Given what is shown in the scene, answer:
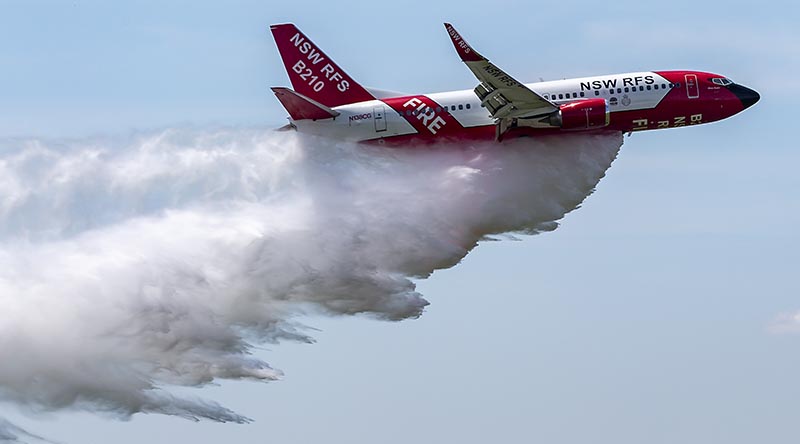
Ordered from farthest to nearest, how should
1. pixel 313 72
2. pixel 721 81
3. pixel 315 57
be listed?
1. pixel 315 57
2. pixel 313 72
3. pixel 721 81

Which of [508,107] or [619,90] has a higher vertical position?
[619,90]

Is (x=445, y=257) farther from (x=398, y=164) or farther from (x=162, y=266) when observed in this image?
(x=162, y=266)

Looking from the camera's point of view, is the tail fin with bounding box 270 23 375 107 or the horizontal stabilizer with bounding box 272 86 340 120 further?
the tail fin with bounding box 270 23 375 107

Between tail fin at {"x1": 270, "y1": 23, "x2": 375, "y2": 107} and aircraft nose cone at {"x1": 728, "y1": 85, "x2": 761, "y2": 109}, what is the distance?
12.9 m

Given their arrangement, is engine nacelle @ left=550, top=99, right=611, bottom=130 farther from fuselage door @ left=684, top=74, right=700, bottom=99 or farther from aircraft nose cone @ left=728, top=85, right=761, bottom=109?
aircraft nose cone @ left=728, top=85, right=761, bottom=109

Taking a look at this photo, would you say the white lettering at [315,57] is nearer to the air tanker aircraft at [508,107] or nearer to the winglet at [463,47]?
the air tanker aircraft at [508,107]

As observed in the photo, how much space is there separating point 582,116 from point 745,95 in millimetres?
7344

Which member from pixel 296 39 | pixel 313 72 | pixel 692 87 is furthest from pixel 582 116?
pixel 296 39

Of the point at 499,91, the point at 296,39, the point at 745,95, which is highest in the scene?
the point at 296,39

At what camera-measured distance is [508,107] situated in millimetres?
44906

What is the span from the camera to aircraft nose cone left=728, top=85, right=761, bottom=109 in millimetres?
48031

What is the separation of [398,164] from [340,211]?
2730 millimetres

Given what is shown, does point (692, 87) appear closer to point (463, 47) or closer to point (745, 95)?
point (745, 95)

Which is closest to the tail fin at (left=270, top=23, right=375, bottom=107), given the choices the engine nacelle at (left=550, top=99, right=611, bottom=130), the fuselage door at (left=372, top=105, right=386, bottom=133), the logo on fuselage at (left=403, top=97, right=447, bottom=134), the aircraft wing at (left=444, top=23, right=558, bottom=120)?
the fuselage door at (left=372, top=105, right=386, bottom=133)
